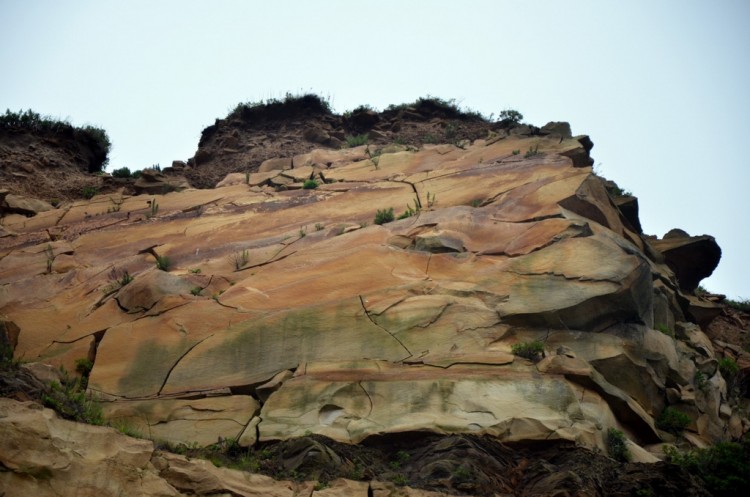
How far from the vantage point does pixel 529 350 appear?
1110cm

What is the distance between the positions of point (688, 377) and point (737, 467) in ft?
11.2

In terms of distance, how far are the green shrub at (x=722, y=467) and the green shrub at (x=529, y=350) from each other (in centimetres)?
209

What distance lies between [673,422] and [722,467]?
2104mm

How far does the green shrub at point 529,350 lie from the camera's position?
11052mm

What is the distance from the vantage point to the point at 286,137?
2130cm

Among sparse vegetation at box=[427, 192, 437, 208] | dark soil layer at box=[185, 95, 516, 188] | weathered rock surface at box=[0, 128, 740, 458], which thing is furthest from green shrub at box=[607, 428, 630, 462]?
dark soil layer at box=[185, 95, 516, 188]

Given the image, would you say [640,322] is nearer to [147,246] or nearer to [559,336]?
[559,336]

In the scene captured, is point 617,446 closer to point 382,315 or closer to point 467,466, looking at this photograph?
Answer: point 467,466

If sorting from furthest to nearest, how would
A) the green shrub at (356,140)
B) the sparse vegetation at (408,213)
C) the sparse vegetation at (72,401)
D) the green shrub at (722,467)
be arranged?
the green shrub at (356,140)
the sparse vegetation at (408,213)
the green shrub at (722,467)
the sparse vegetation at (72,401)

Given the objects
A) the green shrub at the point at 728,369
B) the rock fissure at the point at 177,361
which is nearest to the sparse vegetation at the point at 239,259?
the rock fissure at the point at 177,361

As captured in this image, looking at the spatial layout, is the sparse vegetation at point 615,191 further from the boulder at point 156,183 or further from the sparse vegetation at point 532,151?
the boulder at point 156,183

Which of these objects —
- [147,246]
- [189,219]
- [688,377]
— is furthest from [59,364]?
[688,377]

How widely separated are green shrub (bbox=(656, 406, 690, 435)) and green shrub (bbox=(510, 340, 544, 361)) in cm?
227

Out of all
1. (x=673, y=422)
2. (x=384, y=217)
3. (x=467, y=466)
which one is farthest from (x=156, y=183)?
(x=673, y=422)
